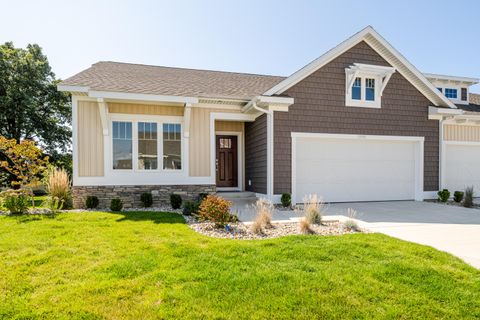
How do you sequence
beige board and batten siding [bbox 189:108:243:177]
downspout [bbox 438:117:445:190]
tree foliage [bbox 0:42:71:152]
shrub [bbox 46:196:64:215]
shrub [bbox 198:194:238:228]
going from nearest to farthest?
1. shrub [bbox 198:194:238:228]
2. shrub [bbox 46:196:64:215]
3. beige board and batten siding [bbox 189:108:243:177]
4. downspout [bbox 438:117:445:190]
5. tree foliage [bbox 0:42:71:152]

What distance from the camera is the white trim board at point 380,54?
978cm

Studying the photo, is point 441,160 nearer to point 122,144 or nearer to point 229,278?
point 229,278

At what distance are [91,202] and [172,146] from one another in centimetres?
303

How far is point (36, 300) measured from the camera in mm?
3059

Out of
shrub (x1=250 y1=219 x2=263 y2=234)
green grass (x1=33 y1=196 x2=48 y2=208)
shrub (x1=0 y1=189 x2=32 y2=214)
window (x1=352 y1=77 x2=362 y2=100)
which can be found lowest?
green grass (x1=33 y1=196 x2=48 y2=208)

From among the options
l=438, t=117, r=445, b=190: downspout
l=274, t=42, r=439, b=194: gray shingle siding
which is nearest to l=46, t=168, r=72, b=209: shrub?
l=274, t=42, r=439, b=194: gray shingle siding

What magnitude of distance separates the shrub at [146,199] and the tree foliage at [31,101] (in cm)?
1451

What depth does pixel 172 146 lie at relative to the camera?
9914 millimetres

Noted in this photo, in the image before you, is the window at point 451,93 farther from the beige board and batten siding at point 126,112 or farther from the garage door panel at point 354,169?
the beige board and batten siding at point 126,112

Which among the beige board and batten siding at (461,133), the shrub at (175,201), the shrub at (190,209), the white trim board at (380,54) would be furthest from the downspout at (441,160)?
the shrub at (175,201)

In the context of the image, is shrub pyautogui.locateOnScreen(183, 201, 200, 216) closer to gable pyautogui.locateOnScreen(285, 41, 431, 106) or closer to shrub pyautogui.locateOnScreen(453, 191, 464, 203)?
gable pyautogui.locateOnScreen(285, 41, 431, 106)

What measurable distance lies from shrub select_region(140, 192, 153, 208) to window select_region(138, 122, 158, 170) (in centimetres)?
97

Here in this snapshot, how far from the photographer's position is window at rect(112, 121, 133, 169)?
943cm

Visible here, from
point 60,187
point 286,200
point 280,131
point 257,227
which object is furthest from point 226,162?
point 257,227
